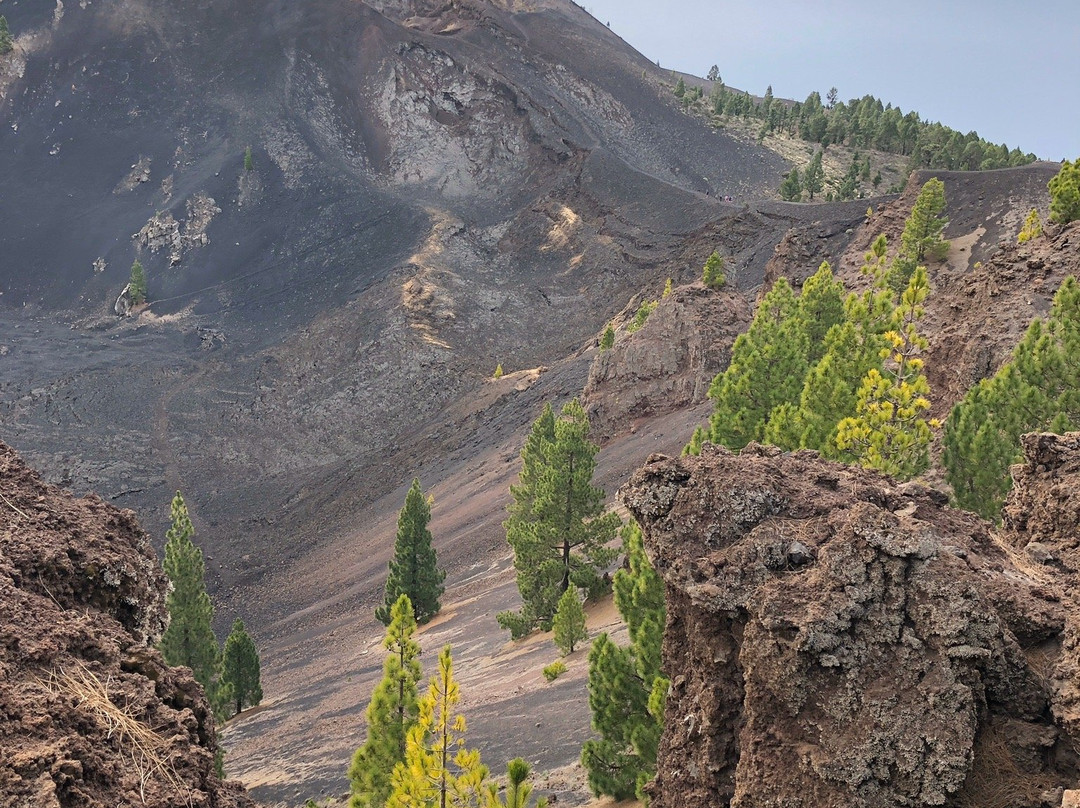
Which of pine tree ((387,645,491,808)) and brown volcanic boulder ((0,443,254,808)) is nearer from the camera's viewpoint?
brown volcanic boulder ((0,443,254,808))

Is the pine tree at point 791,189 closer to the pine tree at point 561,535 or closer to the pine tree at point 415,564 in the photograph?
the pine tree at point 415,564

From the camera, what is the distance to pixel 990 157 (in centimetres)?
6981

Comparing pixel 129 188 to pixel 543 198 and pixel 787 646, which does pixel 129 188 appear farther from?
pixel 787 646

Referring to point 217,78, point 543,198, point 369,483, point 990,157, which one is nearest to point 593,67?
point 543,198

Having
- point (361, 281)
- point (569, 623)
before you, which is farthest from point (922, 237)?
point (361, 281)

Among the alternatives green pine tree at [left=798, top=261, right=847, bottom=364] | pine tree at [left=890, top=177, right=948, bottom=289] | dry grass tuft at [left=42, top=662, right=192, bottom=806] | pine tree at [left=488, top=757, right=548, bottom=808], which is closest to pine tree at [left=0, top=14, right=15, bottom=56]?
pine tree at [left=890, top=177, right=948, bottom=289]

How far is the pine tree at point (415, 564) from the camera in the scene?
110 ft

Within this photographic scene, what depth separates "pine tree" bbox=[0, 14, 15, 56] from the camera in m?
86.6

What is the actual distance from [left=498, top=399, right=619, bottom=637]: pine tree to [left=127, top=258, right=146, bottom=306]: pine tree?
54.5m

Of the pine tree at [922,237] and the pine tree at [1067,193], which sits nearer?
the pine tree at [1067,193]

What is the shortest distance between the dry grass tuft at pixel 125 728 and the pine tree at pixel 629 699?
850 cm

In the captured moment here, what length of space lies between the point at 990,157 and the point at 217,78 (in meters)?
73.1

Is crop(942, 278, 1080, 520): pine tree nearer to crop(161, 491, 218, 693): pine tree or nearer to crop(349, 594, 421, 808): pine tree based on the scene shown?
crop(349, 594, 421, 808): pine tree

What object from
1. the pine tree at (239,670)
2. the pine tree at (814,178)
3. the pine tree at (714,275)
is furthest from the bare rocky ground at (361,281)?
the pine tree at (814,178)
